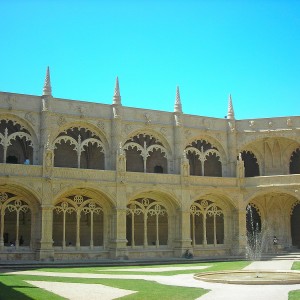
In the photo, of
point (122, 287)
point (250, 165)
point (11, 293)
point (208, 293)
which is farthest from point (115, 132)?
point (208, 293)

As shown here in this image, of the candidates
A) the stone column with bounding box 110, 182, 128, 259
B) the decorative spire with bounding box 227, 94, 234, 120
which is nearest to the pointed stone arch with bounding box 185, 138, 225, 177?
the decorative spire with bounding box 227, 94, 234, 120

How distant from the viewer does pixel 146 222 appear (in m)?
40.7

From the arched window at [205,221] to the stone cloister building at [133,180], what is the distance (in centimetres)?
10

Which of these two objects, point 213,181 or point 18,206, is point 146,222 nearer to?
point 213,181

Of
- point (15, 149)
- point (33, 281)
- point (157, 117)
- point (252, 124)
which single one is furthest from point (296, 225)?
point (33, 281)

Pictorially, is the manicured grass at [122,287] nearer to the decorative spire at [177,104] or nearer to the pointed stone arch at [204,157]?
the pointed stone arch at [204,157]

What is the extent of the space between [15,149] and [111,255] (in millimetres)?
11895

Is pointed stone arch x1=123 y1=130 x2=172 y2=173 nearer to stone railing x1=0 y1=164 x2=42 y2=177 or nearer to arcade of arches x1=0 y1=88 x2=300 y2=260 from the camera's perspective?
arcade of arches x1=0 y1=88 x2=300 y2=260

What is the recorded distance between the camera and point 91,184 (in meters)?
36.6

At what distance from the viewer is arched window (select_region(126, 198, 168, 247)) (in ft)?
130

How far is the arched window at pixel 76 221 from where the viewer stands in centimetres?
3706

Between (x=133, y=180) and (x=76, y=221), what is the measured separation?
247 inches

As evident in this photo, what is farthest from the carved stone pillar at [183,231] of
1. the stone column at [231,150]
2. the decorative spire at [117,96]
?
the decorative spire at [117,96]

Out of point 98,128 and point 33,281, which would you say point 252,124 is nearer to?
point 98,128
